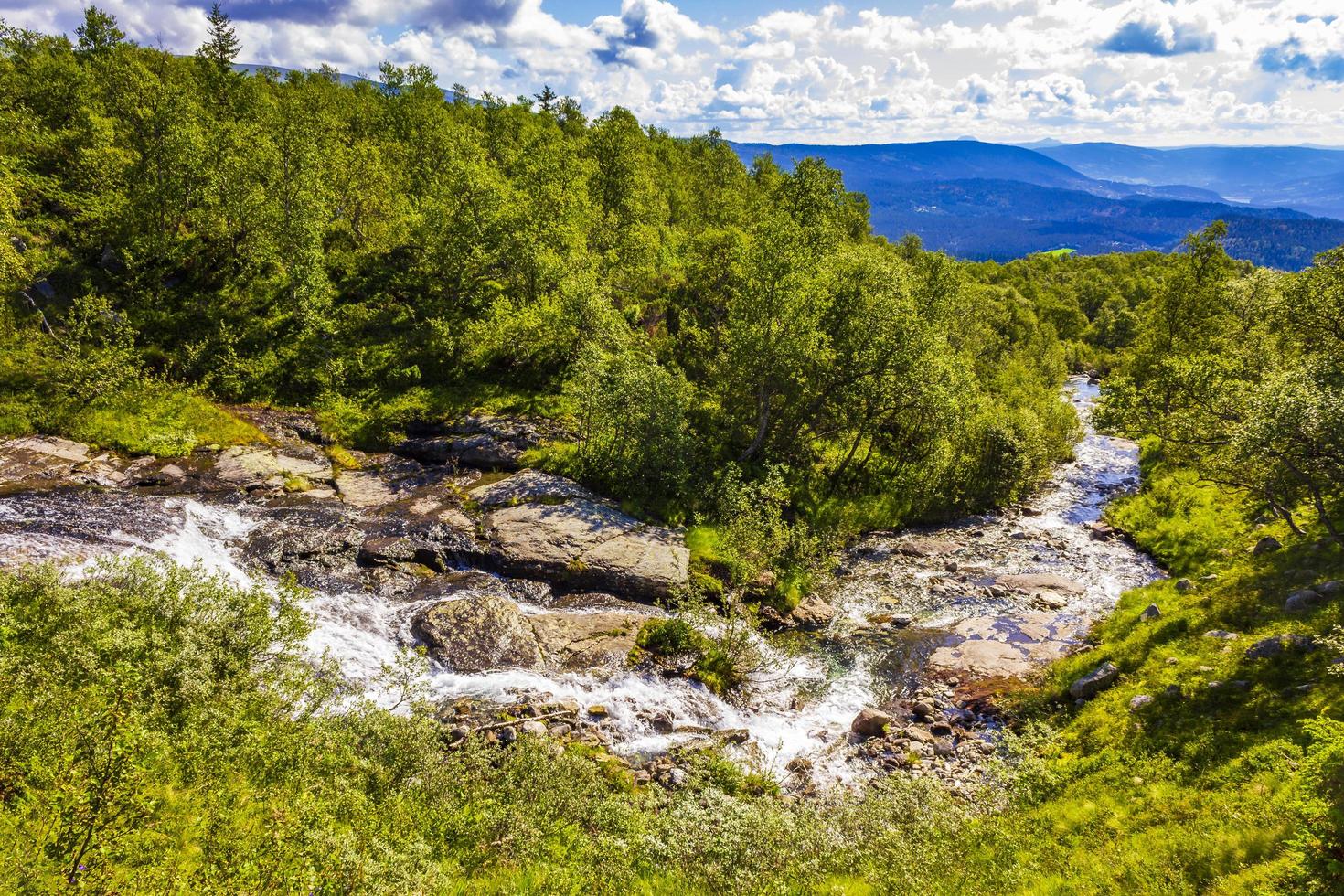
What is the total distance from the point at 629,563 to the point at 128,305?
46829 millimetres

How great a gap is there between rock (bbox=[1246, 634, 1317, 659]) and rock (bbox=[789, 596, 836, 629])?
17281mm

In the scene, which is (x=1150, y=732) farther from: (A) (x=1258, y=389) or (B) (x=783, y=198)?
(B) (x=783, y=198)

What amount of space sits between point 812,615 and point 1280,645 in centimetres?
1846

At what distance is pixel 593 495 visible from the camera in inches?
1506

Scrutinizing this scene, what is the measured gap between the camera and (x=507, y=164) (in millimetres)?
71062

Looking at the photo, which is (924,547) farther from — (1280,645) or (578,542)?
(578,542)

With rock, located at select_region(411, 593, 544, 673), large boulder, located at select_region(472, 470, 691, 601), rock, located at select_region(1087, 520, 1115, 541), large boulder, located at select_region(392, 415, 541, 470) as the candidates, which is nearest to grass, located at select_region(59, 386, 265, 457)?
large boulder, located at select_region(392, 415, 541, 470)

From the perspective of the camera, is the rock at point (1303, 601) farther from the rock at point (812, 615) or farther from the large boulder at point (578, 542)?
the large boulder at point (578, 542)

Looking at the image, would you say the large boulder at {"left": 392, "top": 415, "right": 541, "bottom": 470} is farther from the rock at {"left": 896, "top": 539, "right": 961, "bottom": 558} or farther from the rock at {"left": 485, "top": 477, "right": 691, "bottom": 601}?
the rock at {"left": 896, "top": 539, "right": 961, "bottom": 558}

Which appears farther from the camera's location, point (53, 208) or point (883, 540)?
point (53, 208)

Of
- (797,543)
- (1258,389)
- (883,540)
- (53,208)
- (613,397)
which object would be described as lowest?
(883,540)

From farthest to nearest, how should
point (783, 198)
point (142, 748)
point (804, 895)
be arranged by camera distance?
point (783, 198)
point (804, 895)
point (142, 748)

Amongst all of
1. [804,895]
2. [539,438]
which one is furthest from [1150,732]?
[539,438]

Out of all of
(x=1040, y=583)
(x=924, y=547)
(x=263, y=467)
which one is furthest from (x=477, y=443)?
(x=1040, y=583)
